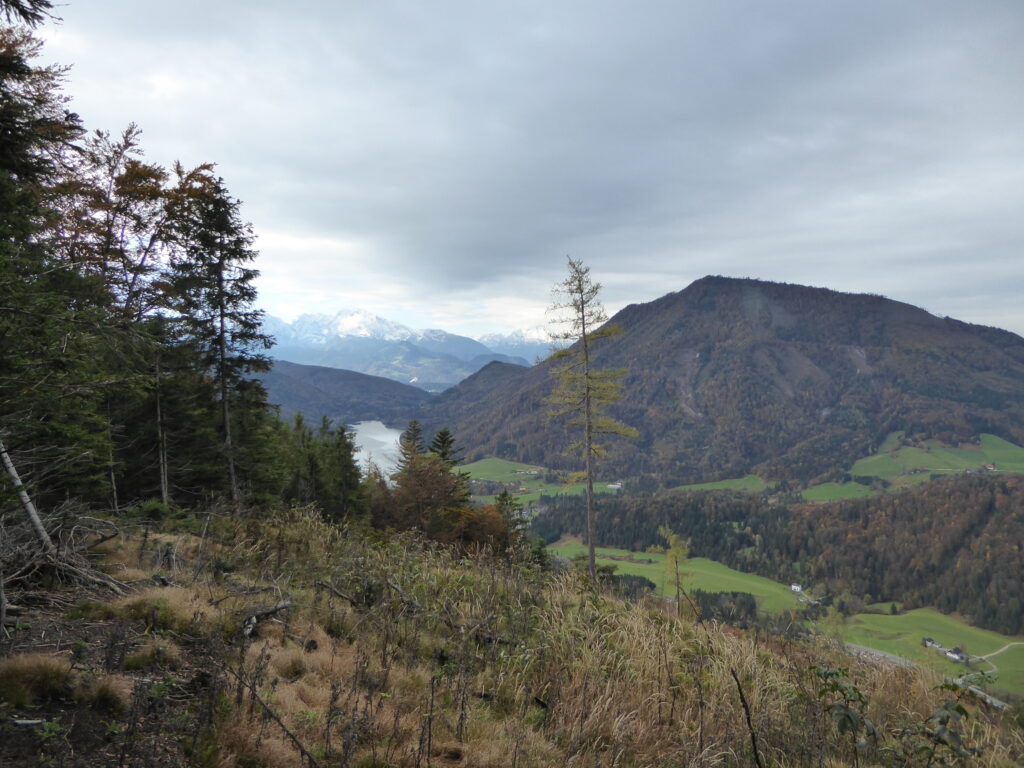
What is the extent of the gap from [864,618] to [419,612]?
86865 millimetres

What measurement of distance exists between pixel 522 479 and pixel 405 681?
149 m

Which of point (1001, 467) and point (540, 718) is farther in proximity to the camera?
point (1001, 467)

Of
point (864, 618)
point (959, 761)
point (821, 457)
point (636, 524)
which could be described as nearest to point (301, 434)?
point (959, 761)

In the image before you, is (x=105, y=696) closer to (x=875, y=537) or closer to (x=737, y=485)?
(x=875, y=537)

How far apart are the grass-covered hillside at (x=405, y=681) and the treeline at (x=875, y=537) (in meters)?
88.0

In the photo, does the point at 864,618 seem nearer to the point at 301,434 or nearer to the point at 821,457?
the point at 301,434

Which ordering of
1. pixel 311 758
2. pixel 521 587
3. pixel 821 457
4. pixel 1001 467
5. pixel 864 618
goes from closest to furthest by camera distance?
1. pixel 311 758
2. pixel 521 587
3. pixel 864 618
4. pixel 1001 467
5. pixel 821 457

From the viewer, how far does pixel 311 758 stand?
2570mm

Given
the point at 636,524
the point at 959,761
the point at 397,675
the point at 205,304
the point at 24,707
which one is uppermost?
the point at 205,304

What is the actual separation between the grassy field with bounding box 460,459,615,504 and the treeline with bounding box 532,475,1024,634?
15162mm

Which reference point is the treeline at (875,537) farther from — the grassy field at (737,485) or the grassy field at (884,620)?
the grassy field at (737,485)

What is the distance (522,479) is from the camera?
15050 centimetres

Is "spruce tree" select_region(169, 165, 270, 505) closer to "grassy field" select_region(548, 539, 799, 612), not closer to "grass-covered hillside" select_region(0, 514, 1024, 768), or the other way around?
"grass-covered hillside" select_region(0, 514, 1024, 768)

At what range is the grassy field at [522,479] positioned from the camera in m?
133
